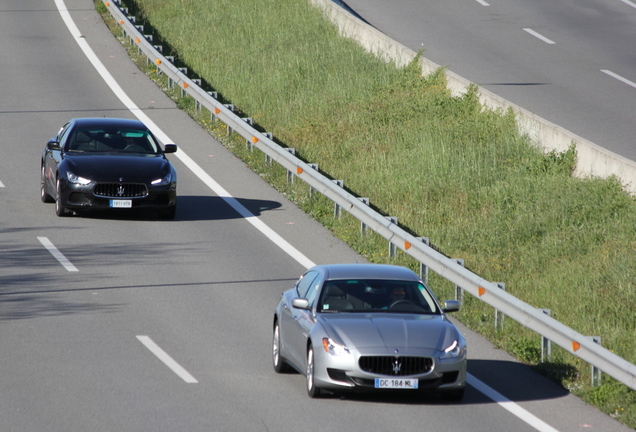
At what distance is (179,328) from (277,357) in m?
1.82

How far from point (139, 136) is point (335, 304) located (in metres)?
9.75

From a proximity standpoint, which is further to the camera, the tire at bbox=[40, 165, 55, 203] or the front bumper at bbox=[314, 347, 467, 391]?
the tire at bbox=[40, 165, 55, 203]

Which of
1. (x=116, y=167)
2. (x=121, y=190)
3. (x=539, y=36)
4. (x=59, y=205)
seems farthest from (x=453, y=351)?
(x=539, y=36)

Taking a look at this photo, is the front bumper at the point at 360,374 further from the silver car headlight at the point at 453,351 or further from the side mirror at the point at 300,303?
the side mirror at the point at 300,303

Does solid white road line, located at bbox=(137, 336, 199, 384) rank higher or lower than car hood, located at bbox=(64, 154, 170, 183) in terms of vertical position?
lower

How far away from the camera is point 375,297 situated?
11562mm

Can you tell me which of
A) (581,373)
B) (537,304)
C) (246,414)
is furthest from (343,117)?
(246,414)

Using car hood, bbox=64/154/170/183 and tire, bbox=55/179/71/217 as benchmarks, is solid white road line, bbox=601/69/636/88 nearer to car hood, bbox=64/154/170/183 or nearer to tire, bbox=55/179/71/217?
car hood, bbox=64/154/170/183

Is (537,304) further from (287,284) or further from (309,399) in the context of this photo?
(309,399)

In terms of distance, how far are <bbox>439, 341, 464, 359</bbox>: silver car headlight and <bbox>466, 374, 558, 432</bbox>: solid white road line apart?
2.37ft

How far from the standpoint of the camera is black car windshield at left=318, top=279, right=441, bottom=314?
11.5 metres

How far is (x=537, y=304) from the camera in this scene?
1468 centimetres

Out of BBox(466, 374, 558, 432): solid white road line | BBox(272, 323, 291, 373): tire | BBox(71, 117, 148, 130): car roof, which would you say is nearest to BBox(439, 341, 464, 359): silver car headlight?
BBox(466, 374, 558, 432): solid white road line

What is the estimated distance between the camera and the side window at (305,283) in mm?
12141
